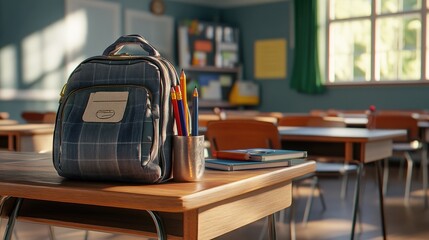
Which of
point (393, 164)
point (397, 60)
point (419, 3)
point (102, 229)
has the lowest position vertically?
point (393, 164)

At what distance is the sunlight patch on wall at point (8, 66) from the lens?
24.0ft

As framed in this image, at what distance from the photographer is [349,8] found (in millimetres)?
8750

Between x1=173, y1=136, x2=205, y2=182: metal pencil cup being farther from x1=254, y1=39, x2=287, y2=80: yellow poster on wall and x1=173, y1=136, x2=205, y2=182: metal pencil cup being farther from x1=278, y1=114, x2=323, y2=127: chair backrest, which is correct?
x1=254, y1=39, x2=287, y2=80: yellow poster on wall

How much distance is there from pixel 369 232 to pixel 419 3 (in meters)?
5.31

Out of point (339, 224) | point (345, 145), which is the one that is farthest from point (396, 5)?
point (345, 145)

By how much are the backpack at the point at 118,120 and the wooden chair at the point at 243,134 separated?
1592 mm

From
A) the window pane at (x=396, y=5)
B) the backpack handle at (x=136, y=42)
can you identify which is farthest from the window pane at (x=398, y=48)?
the backpack handle at (x=136, y=42)

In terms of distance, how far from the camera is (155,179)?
1.13 meters

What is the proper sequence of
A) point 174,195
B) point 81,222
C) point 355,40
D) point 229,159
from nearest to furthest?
point 174,195
point 81,222
point 229,159
point 355,40

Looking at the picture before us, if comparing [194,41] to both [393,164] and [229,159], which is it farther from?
[229,159]

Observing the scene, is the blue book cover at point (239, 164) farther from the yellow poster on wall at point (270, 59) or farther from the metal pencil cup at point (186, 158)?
the yellow poster on wall at point (270, 59)

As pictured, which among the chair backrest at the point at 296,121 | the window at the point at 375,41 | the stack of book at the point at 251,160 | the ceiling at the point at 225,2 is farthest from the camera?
the ceiling at the point at 225,2

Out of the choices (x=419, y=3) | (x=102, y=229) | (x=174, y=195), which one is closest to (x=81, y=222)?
(x=102, y=229)

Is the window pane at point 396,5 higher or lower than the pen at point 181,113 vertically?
higher
